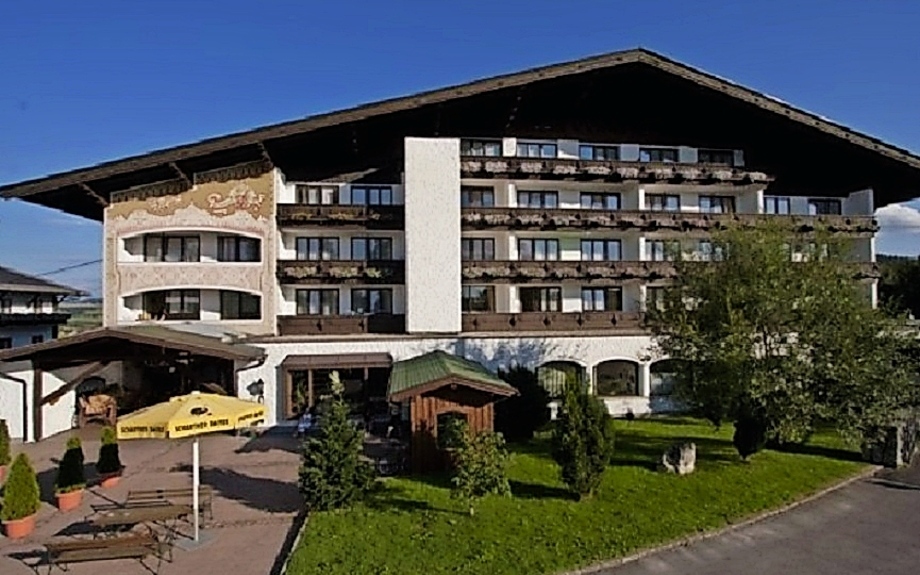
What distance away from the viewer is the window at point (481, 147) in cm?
2727

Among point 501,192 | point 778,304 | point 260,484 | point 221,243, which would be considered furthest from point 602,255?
point 260,484

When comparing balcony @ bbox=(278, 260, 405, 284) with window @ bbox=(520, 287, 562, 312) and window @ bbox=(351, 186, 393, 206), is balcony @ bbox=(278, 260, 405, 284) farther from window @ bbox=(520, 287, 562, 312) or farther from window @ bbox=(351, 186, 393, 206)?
window @ bbox=(520, 287, 562, 312)

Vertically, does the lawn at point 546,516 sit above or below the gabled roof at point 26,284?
below

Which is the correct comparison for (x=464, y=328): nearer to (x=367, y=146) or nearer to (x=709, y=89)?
(x=367, y=146)

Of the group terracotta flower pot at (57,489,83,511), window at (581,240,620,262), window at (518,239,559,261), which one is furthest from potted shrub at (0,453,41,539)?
window at (581,240,620,262)

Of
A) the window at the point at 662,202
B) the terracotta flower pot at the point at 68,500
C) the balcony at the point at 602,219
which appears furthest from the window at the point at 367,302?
the terracotta flower pot at the point at 68,500

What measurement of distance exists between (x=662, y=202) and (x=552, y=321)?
7662 mm

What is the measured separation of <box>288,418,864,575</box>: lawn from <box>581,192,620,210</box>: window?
1300cm

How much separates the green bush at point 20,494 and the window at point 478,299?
16.4m

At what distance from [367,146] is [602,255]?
10571 millimetres

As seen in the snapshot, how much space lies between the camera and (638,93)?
2834 cm

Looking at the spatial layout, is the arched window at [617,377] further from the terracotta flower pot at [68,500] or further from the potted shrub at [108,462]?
the terracotta flower pot at [68,500]

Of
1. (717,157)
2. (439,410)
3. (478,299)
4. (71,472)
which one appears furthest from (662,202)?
(71,472)

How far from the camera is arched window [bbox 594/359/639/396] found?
87.1 ft
